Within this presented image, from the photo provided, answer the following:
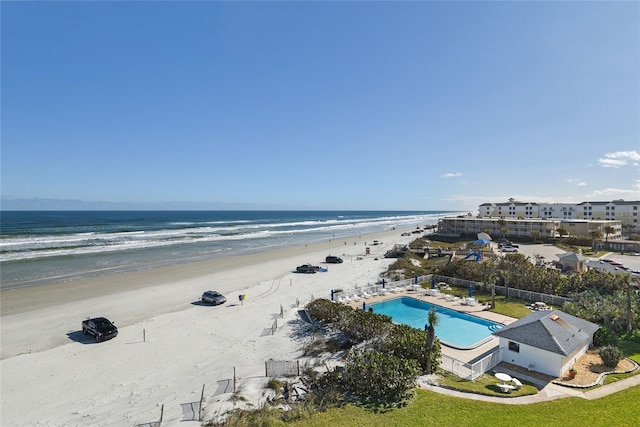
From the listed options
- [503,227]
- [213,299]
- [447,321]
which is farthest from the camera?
[503,227]

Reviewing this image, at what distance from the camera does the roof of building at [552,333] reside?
15.4m

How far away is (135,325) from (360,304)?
56.8 feet

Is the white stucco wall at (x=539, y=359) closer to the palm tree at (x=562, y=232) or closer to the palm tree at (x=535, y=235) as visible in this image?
the palm tree at (x=535, y=235)

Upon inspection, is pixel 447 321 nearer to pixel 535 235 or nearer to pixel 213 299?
pixel 213 299

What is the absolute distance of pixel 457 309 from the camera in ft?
85.3

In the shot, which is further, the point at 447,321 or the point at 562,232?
the point at 562,232

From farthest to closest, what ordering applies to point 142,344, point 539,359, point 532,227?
point 532,227 < point 142,344 < point 539,359

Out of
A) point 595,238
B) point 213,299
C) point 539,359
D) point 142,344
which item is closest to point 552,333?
point 539,359

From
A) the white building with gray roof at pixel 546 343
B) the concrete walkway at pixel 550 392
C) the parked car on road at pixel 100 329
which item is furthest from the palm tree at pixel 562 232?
the parked car on road at pixel 100 329

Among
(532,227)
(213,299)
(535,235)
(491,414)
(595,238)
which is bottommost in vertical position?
(213,299)

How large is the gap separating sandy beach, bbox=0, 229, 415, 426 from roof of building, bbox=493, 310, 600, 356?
1192 centimetres

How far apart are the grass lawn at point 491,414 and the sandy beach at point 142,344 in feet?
17.5

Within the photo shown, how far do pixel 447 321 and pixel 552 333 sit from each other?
8.76 meters

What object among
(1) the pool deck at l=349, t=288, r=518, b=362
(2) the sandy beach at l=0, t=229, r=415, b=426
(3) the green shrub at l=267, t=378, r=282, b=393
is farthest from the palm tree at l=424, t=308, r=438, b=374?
(2) the sandy beach at l=0, t=229, r=415, b=426
